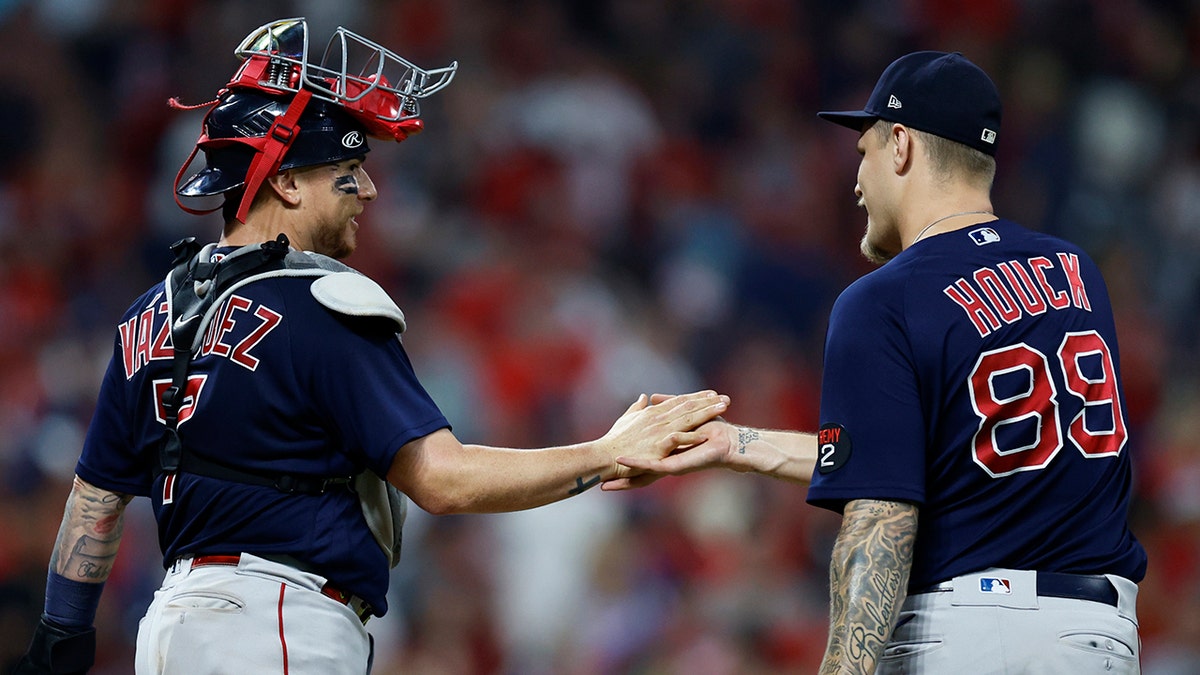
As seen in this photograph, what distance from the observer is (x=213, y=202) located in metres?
8.02

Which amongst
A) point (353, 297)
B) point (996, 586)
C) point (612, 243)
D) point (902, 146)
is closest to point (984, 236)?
point (902, 146)

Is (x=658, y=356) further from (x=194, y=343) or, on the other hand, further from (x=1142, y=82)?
(x=194, y=343)

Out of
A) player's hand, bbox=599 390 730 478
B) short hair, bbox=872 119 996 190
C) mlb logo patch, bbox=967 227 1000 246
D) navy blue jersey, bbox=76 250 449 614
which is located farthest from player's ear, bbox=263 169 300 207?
mlb logo patch, bbox=967 227 1000 246

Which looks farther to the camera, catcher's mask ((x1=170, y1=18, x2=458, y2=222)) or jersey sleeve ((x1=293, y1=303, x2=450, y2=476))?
catcher's mask ((x1=170, y1=18, x2=458, y2=222))

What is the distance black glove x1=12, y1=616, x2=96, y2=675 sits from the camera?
11.3ft

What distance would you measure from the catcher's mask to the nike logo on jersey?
155cm

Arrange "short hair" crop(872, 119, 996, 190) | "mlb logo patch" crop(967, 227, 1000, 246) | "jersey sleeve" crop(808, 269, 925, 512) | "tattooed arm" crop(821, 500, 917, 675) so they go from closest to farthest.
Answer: "tattooed arm" crop(821, 500, 917, 675) → "jersey sleeve" crop(808, 269, 925, 512) → "mlb logo patch" crop(967, 227, 1000, 246) → "short hair" crop(872, 119, 996, 190)

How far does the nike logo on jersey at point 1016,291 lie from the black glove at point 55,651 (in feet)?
7.78

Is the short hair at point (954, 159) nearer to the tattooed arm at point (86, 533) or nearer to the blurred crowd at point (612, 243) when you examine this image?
the tattooed arm at point (86, 533)

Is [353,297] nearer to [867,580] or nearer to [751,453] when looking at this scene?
[751,453]

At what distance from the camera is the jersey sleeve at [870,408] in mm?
2789

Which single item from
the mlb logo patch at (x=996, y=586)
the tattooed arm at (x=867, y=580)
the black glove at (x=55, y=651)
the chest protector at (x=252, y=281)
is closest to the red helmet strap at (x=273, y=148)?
the chest protector at (x=252, y=281)

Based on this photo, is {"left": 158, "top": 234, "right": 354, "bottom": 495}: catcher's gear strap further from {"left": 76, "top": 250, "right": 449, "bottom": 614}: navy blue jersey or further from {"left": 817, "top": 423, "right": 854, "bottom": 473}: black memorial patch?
{"left": 817, "top": 423, "right": 854, "bottom": 473}: black memorial patch

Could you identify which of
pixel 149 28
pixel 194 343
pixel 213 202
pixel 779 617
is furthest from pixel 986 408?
pixel 149 28
